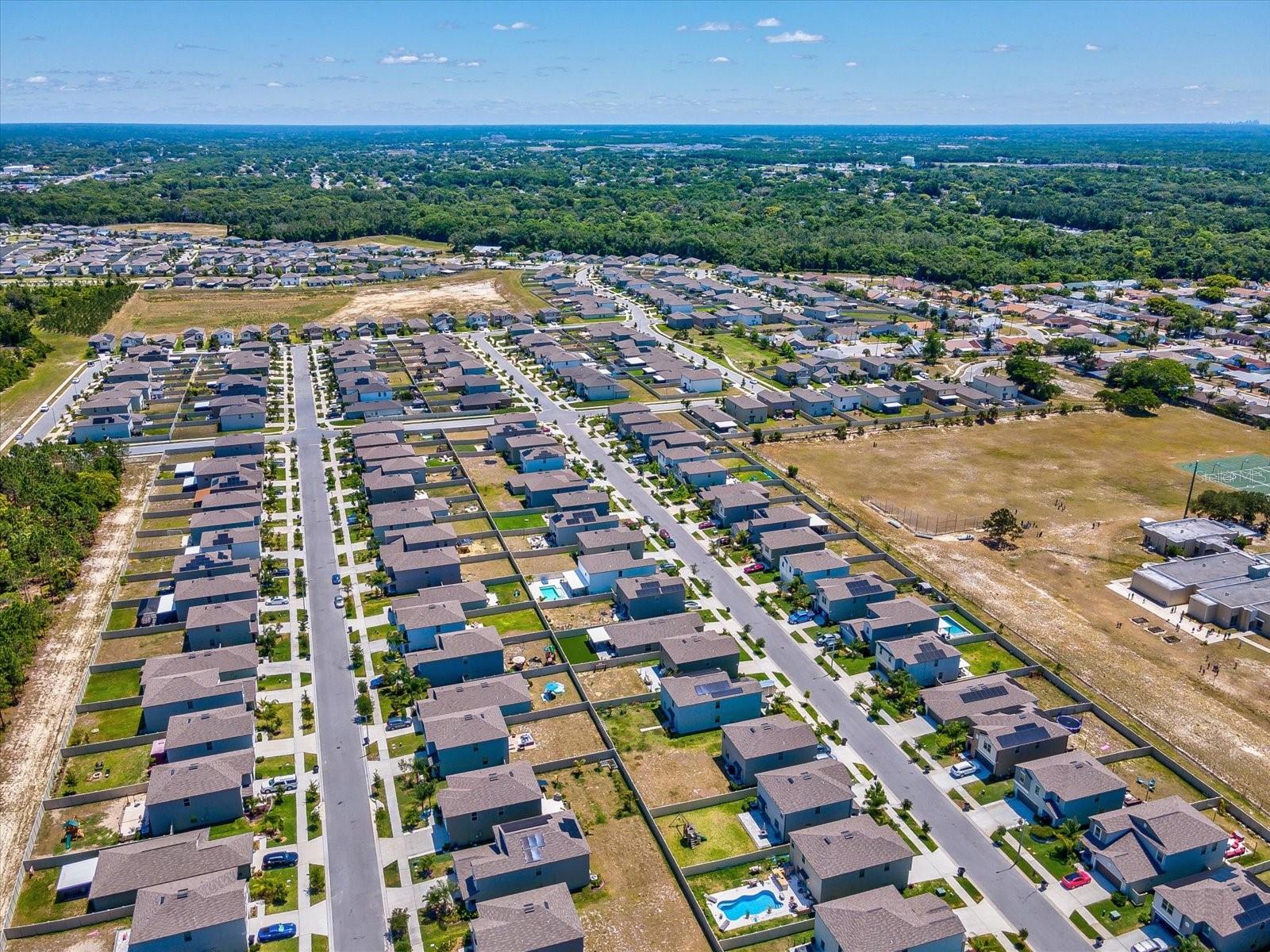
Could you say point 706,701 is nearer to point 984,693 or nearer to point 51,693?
point 984,693

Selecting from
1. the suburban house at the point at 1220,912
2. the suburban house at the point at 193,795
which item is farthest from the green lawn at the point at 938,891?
the suburban house at the point at 193,795

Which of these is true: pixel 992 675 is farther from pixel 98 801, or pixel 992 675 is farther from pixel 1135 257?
pixel 1135 257

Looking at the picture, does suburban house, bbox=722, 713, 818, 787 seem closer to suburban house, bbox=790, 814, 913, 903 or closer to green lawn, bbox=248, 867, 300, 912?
suburban house, bbox=790, 814, 913, 903

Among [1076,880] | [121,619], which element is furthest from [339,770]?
[1076,880]

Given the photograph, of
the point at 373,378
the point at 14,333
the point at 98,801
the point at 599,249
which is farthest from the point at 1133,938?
the point at 599,249

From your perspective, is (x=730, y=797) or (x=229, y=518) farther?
(x=229, y=518)
